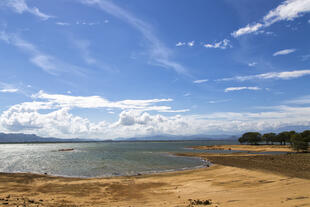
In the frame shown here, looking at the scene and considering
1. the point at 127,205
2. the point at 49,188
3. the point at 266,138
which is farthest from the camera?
the point at 266,138

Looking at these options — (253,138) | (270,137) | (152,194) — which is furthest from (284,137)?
(152,194)

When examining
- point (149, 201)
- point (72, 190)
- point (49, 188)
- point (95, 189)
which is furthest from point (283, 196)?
point (49, 188)

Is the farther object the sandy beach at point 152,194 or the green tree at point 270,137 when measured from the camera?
the green tree at point 270,137

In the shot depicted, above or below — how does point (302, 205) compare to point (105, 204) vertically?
above

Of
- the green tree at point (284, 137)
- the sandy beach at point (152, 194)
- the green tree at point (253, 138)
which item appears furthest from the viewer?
the green tree at point (253, 138)

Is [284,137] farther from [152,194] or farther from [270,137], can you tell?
[152,194]

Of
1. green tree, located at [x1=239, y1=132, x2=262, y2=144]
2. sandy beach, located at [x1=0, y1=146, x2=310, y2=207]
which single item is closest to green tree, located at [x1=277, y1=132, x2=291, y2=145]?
green tree, located at [x1=239, y1=132, x2=262, y2=144]

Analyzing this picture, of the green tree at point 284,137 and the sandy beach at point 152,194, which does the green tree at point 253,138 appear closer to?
the green tree at point 284,137

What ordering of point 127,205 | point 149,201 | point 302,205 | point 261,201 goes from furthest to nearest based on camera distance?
point 149,201, point 127,205, point 261,201, point 302,205

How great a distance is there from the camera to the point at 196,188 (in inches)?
1086

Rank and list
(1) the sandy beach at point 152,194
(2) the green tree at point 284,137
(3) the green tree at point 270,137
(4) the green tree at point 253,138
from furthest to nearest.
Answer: (4) the green tree at point 253,138 < (3) the green tree at point 270,137 < (2) the green tree at point 284,137 < (1) the sandy beach at point 152,194

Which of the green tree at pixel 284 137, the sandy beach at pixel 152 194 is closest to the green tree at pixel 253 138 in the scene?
the green tree at pixel 284 137

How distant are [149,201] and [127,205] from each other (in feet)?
8.80

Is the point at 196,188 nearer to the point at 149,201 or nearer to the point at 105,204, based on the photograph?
the point at 149,201
